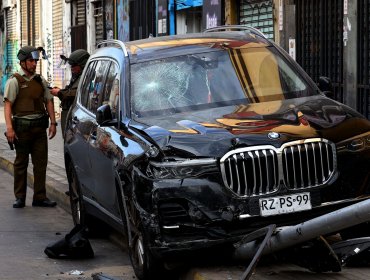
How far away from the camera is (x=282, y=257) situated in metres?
7.32

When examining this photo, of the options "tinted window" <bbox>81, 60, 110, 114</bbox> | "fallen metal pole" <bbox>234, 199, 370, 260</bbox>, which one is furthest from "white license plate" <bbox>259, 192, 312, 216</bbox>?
"tinted window" <bbox>81, 60, 110, 114</bbox>

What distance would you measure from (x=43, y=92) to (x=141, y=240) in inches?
217

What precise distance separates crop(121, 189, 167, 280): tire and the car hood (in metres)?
0.58

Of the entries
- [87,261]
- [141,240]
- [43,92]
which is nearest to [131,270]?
[87,261]

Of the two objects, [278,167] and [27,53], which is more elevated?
[27,53]

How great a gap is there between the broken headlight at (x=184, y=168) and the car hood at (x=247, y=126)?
7 cm

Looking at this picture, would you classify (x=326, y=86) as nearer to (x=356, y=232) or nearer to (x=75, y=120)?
(x=356, y=232)

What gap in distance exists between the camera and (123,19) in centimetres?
2417

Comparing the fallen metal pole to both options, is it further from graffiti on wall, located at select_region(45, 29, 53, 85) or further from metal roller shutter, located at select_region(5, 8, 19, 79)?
metal roller shutter, located at select_region(5, 8, 19, 79)

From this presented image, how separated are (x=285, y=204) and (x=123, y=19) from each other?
1750 cm

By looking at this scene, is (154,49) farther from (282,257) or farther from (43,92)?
(43,92)

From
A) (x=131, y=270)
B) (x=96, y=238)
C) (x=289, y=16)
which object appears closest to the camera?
(x=131, y=270)

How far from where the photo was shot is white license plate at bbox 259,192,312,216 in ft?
23.2

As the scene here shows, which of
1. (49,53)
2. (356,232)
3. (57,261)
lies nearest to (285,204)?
(356,232)
